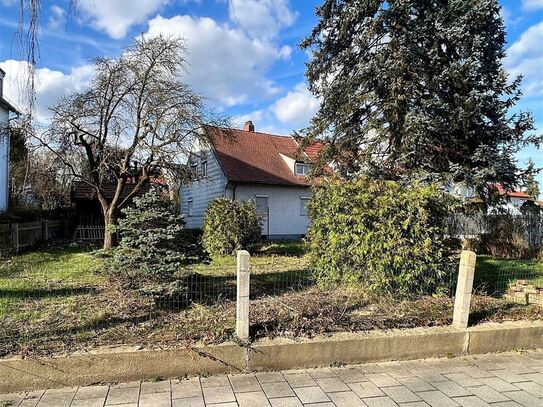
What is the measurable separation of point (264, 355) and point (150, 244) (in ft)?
6.36

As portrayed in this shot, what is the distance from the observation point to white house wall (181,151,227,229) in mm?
20656

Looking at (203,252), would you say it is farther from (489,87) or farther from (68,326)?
(489,87)

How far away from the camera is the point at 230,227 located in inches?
459

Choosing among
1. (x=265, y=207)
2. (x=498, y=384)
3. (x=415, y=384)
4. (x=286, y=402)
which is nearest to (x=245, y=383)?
(x=286, y=402)

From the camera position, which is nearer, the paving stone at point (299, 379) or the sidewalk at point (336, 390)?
the sidewalk at point (336, 390)

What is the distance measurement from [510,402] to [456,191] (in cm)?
912

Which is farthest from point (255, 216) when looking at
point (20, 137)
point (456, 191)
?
point (20, 137)

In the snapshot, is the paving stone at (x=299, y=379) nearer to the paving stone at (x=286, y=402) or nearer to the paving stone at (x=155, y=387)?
the paving stone at (x=286, y=402)

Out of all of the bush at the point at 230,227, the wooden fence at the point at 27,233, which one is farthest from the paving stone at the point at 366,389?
the wooden fence at the point at 27,233

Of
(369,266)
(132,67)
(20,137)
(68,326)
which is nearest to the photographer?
(68,326)

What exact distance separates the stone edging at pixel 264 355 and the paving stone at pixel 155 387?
0.07m

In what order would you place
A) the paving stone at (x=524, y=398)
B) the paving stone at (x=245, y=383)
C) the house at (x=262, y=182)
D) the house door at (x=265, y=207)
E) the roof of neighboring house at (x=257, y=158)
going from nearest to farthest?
the paving stone at (x=524, y=398) → the paving stone at (x=245, y=383) → the house at (x=262, y=182) → the roof of neighboring house at (x=257, y=158) → the house door at (x=265, y=207)

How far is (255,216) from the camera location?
12125 millimetres

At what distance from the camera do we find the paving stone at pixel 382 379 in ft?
12.3
